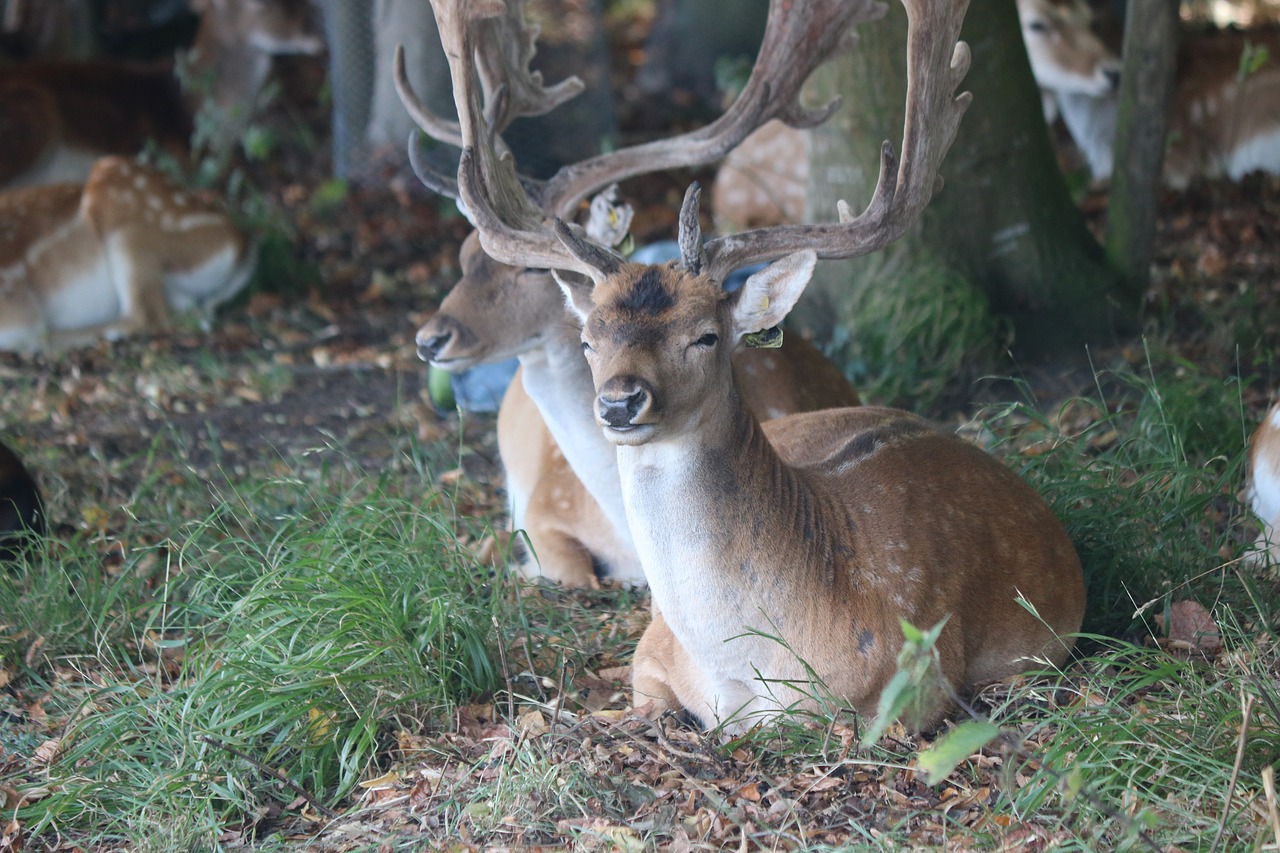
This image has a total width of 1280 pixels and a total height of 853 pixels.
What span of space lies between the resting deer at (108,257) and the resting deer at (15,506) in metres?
3.22

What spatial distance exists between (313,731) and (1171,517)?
2702 mm

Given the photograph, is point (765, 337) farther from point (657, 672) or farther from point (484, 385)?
point (484, 385)

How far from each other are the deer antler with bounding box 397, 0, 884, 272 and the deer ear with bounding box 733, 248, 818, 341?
3.16ft

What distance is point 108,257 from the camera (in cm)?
857

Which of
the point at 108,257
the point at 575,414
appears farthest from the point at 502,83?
the point at 108,257

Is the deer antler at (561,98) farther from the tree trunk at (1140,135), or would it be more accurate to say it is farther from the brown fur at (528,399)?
the tree trunk at (1140,135)

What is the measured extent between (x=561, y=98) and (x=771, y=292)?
203cm

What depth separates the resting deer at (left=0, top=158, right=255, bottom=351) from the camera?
27.5 ft

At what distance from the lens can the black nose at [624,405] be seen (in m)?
3.35

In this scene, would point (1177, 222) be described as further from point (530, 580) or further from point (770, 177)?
point (530, 580)

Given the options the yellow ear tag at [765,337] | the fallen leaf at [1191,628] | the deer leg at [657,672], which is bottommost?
the deer leg at [657,672]

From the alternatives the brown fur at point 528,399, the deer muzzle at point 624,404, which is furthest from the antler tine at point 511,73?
the deer muzzle at point 624,404

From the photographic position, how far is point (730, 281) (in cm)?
644

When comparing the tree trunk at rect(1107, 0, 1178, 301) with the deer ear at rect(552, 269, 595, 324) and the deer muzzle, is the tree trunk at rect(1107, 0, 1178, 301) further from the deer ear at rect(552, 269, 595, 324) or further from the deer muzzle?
the deer muzzle
